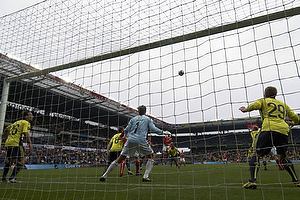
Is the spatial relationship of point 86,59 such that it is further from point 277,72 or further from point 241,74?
point 277,72

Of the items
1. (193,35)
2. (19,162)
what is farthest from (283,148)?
(19,162)

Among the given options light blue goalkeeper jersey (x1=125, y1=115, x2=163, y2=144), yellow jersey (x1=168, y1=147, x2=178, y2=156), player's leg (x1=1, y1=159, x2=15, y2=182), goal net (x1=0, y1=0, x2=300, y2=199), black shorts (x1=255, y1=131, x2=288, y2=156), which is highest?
goal net (x1=0, y1=0, x2=300, y2=199)

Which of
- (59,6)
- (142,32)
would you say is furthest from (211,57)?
(59,6)

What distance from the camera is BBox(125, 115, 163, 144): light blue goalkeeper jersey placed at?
443cm

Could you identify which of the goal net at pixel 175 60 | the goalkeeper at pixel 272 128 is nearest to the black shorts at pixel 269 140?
the goalkeeper at pixel 272 128

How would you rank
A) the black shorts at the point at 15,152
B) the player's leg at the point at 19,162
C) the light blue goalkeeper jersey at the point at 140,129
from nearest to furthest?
the light blue goalkeeper jersey at the point at 140,129 < the player's leg at the point at 19,162 < the black shorts at the point at 15,152

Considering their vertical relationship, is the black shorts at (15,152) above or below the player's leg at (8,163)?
above

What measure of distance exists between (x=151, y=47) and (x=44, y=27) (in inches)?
143

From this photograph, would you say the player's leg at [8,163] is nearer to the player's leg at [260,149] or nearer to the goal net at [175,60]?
the goal net at [175,60]

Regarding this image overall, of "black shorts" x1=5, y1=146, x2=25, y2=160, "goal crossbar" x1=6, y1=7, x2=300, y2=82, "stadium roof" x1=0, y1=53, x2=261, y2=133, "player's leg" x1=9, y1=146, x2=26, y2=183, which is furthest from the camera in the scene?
"black shorts" x1=5, y1=146, x2=25, y2=160

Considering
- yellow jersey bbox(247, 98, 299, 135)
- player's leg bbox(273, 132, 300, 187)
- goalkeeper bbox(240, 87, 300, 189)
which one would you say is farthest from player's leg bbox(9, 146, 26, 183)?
player's leg bbox(273, 132, 300, 187)

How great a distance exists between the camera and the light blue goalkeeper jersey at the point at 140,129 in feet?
14.5

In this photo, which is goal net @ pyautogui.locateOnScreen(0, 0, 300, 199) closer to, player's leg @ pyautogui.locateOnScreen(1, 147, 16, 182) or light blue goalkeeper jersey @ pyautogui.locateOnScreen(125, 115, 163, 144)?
light blue goalkeeper jersey @ pyautogui.locateOnScreen(125, 115, 163, 144)

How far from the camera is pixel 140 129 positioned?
4.51m
